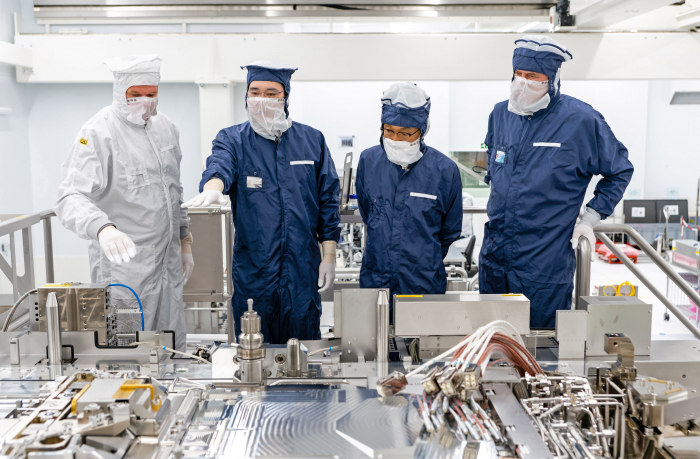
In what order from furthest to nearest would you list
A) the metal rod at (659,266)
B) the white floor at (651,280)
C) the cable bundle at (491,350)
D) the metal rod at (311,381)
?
the white floor at (651,280)
the metal rod at (659,266)
the metal rod at (311,381)
the cable bundle at (491,350)

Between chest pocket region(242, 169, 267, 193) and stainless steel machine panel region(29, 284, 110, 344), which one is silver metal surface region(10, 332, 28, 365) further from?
chest pocket region(242, 169, 267, 193)

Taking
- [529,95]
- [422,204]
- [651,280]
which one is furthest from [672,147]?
[422,204]

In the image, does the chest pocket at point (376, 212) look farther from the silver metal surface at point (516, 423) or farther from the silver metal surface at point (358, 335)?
the silver metal surface at point (516, 423)

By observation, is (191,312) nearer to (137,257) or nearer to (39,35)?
(137,257)

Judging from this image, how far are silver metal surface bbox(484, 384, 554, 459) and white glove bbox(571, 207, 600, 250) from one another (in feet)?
3.42

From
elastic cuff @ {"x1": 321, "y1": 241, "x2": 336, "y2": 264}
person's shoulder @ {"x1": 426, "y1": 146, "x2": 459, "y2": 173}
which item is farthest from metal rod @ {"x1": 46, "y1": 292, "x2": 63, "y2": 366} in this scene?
person's shoulder @ {"x1": 426, "y1": 146, "x2": 459, "y2": 173}

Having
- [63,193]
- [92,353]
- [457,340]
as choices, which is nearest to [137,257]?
[63,193]

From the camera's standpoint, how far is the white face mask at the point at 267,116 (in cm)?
194

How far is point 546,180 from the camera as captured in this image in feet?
6.57

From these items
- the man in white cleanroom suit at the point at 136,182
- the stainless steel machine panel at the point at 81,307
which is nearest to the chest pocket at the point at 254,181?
the man in white cleanroom suit at the point at 136,182

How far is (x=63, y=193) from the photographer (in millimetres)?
1794

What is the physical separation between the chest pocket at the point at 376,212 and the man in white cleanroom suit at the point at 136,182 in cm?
71

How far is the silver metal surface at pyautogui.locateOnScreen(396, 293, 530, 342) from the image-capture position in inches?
51.4

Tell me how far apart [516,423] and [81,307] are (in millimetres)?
972
